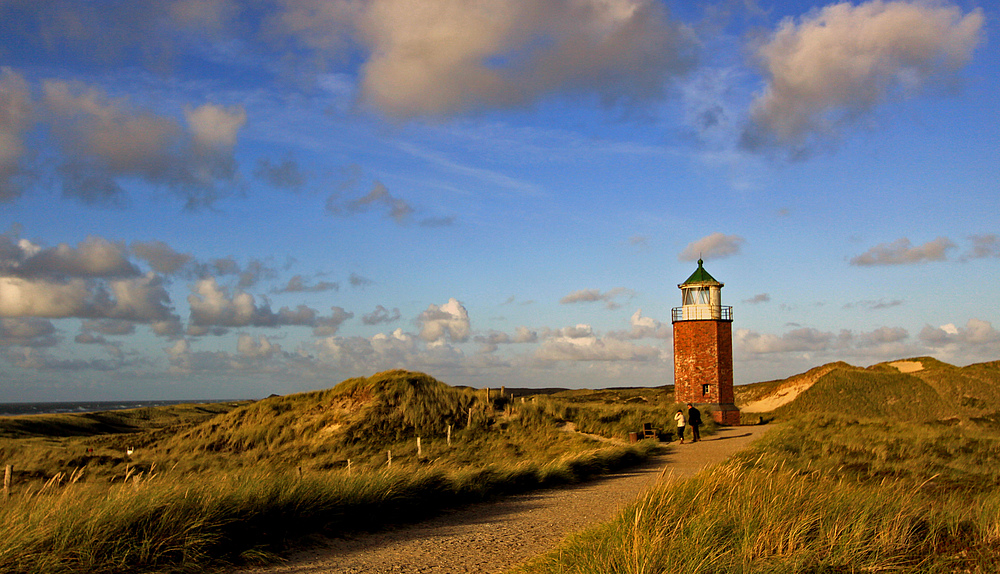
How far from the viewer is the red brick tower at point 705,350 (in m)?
32.7

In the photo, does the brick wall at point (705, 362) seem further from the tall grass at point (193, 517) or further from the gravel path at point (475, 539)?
the tall grass at point (193, 517)

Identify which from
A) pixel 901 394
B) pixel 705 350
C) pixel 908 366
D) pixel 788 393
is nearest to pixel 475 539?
pixel 705 350

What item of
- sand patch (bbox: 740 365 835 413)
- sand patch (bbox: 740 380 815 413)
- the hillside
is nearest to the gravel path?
the hillside

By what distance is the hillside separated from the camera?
38.1 metres

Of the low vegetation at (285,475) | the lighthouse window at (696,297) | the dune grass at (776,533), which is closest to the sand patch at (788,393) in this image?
the lighthouse window at (696,297)

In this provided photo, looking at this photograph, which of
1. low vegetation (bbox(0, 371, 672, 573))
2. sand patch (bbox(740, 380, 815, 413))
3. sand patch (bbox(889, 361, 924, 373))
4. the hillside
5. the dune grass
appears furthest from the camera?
sand patch (bbox(889, 361, 924, 373))

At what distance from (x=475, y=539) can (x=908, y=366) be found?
175 feet

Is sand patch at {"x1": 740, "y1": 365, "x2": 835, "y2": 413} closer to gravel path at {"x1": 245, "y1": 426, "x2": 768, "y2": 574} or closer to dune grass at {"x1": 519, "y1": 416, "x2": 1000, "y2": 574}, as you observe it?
gravel path at {"x1": 245, "y1": 426, "x2": 768, "y2": 574}

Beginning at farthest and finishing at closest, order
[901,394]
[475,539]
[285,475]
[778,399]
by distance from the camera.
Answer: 1. [778,399]
2. [901,394]
3. [285,475]
4. [475,539]

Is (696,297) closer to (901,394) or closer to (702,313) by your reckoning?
(702,313)

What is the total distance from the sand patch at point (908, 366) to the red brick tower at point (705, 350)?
2461cm

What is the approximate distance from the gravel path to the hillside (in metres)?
34.2

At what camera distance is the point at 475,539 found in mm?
7840

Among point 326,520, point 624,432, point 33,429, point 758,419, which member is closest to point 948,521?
point 326,520
